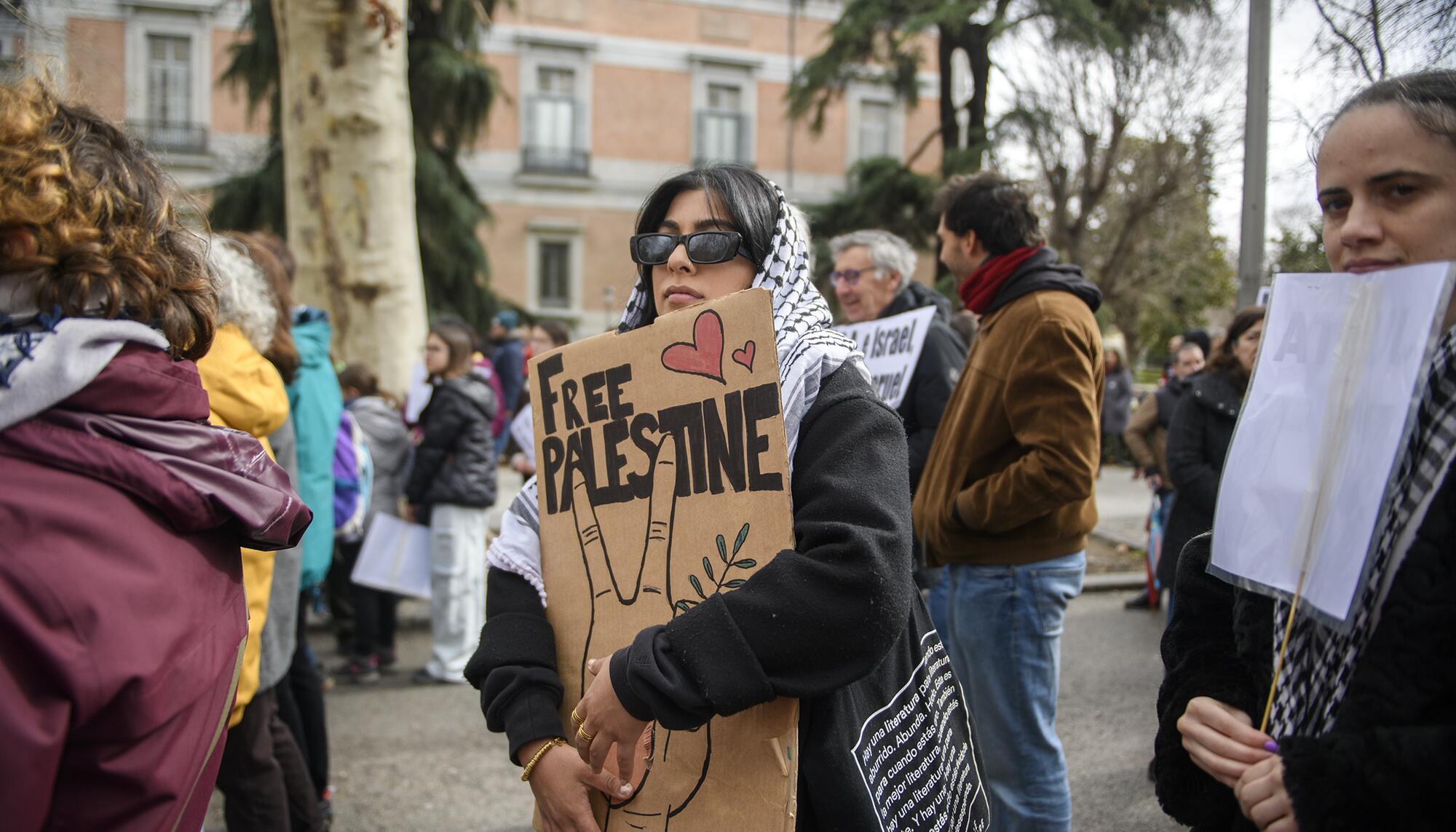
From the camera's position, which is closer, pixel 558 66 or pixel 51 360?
pixel 51 360

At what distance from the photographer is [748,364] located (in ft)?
4.91

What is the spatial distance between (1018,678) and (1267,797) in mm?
1599

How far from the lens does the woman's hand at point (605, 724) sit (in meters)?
1.43

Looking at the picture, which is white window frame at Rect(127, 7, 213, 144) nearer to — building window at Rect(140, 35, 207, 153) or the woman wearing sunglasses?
building window at Rect(140, 35, 207, 153)

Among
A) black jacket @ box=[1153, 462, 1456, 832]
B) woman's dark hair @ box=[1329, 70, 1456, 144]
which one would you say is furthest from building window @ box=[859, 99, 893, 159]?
black jacket @ box=[1153, 462, 1456, 832]

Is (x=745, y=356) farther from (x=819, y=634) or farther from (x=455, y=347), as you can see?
(x=455, y=347)

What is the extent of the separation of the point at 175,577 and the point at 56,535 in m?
0.16

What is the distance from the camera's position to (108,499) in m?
1.23

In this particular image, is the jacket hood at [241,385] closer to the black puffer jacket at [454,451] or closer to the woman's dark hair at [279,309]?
the woman's dark hair at [279,309]

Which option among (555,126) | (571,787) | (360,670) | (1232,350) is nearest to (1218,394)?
(1232,350)

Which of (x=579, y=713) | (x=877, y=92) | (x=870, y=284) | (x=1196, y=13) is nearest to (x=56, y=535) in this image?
(x=579, y=713)

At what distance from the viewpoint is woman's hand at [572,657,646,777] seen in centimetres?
143

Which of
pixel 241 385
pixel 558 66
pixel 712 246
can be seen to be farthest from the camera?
pixel 558 66

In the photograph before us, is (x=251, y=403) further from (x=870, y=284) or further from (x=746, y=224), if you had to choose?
(x=870, y=284)
